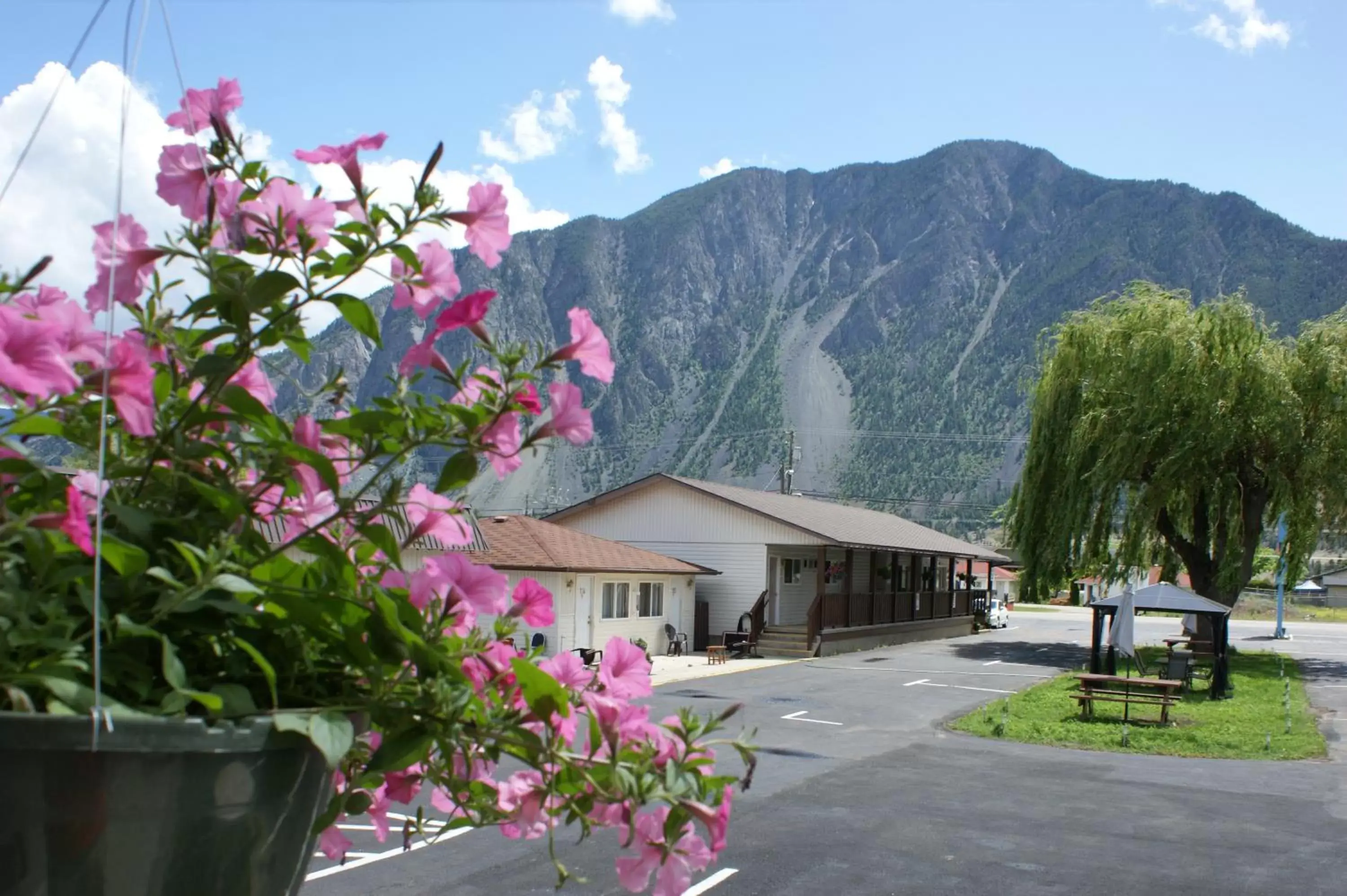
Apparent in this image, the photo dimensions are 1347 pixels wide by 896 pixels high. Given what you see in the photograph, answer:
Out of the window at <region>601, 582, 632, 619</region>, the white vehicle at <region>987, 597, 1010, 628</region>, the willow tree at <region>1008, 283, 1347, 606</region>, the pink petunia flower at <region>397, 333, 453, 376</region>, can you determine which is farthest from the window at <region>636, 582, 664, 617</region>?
the pink petunia flower at <region>397, 333, 453, 376</region>

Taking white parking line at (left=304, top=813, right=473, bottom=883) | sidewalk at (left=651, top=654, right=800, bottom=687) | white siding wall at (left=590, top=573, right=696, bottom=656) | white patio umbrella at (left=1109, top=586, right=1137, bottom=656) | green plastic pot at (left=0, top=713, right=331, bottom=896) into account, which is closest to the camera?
green plastic pot at (left=0, top=713, right=331, bottom=896)

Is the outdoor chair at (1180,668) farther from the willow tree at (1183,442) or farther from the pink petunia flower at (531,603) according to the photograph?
the pink petunia flower at (531,603)

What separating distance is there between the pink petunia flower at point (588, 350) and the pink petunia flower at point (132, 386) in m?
0.38

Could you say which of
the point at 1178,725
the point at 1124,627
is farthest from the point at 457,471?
the point at 1124,627

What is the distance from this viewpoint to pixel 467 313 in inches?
45.9

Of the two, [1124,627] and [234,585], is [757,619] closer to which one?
[1124,627]

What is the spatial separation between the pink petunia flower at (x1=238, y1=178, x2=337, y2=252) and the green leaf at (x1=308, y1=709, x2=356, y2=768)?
0.46m

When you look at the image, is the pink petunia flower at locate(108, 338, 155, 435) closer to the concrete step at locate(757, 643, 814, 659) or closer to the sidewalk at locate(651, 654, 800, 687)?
the sidewalk at locate(651, 654, 800, 687)

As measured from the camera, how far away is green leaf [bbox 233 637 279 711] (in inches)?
39.1

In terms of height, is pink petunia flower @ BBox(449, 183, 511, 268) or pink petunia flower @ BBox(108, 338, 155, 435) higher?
pink petunia flower @ BBox(449, 183, 511, 268)

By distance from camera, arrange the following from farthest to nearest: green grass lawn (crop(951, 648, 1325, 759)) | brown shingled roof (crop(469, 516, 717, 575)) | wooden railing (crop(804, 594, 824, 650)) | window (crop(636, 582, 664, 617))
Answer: wooden railing (crop(804, 594, 824, 650)) → window (crop(636, 582, 664, 617)) → brown shingled roof (crop(469, 516, 717, 575)) → green grass lawn (crop(951, 648, 1325, 759))

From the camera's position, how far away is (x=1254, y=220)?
171875 mm

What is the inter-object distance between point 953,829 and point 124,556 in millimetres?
10181

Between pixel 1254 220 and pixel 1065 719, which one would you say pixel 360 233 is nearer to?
pixel 1065 719
